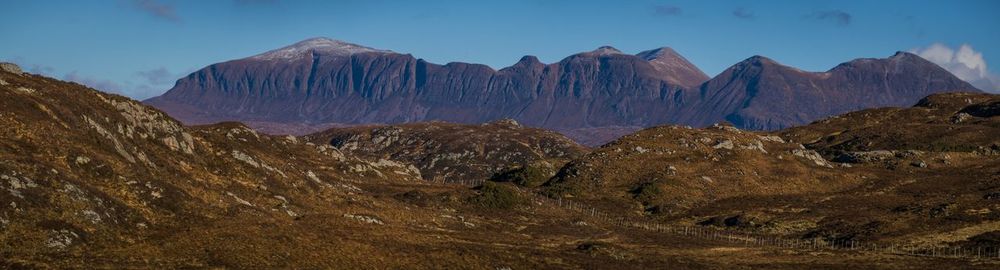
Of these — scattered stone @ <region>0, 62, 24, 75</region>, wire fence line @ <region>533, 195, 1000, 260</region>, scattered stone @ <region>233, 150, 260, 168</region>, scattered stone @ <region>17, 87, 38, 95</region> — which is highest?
scattered stone @ <region>0, 62, 24, 75</region>

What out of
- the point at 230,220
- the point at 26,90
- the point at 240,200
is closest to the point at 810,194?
the point at 240,200

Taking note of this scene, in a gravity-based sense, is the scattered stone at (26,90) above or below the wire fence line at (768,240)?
above

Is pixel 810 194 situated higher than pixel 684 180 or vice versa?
pixel 684 180

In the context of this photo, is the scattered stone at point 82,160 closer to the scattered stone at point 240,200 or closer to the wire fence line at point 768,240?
the scattered stone at point 240,200

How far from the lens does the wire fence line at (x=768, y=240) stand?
106m

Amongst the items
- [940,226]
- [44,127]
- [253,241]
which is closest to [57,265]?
[253,241]

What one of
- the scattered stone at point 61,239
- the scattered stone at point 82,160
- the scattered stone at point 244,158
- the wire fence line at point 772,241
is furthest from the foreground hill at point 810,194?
the scattered stone at point 61,239

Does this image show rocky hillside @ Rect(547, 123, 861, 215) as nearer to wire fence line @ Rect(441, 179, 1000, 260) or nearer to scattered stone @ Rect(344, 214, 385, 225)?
wire fence line @ Rect(441, 179, 1000, 260)

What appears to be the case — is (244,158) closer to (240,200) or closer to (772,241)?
(240,200)

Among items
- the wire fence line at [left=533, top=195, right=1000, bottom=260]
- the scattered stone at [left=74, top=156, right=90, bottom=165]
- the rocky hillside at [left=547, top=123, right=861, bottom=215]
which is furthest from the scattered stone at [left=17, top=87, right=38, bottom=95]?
the rocky hillside at [left=547, top=123, right=861, bottom=215]

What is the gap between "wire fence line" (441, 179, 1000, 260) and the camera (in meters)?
106

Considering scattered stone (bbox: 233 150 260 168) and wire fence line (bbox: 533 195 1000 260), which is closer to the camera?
wire fence line (bbox: 533 195 1000 260)

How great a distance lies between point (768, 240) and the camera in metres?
127

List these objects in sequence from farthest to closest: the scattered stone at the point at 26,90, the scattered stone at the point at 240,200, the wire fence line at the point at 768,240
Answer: the wire fence line at the point at 768,240, the scattered stone at the point at 240,200, the scattered stone at the point at 26,90
